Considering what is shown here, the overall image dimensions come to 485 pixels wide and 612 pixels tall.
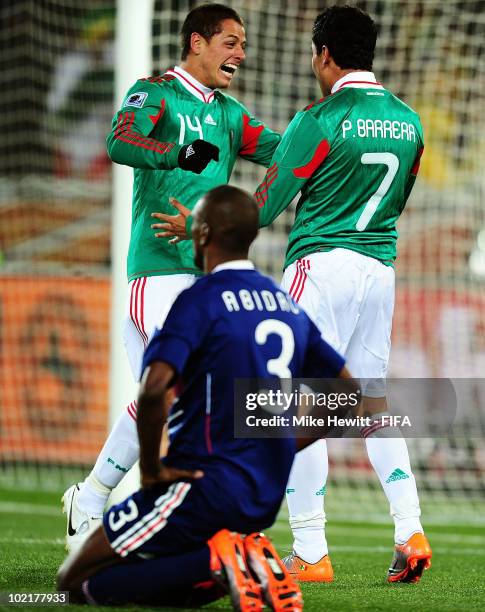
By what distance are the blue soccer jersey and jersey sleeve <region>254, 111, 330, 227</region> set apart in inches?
42.1

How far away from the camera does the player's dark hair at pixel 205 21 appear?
4.47 metres

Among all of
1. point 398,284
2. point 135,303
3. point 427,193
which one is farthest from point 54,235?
point 135,303

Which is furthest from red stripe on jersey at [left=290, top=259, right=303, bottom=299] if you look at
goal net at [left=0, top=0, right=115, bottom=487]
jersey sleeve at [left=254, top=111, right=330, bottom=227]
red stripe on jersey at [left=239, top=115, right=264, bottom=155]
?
goal net at [left=0, top=0, right=115, bottom=487]

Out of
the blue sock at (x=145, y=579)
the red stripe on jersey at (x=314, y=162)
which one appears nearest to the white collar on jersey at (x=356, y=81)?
the red stripe on jersey at (x=314, y=162)

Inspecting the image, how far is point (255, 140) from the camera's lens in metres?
4.65

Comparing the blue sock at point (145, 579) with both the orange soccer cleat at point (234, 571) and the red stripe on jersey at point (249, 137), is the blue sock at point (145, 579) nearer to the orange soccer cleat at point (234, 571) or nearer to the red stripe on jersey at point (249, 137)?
the orange soccer cleat at point (234, 571)

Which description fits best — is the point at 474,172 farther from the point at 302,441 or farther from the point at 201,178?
the point at 302,441

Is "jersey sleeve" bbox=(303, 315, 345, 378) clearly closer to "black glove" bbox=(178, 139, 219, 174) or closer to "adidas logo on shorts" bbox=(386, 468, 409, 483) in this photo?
"black glove" bbox=(178, 139, 219, 174)

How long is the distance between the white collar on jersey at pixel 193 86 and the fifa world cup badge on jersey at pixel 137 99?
25 cm

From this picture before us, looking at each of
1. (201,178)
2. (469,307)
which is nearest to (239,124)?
(201,178)

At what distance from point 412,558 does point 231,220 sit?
174 centimetres

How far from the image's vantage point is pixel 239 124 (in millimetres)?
4578

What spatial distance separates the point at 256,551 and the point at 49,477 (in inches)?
293

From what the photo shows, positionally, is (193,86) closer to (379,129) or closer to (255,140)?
(255,140)
